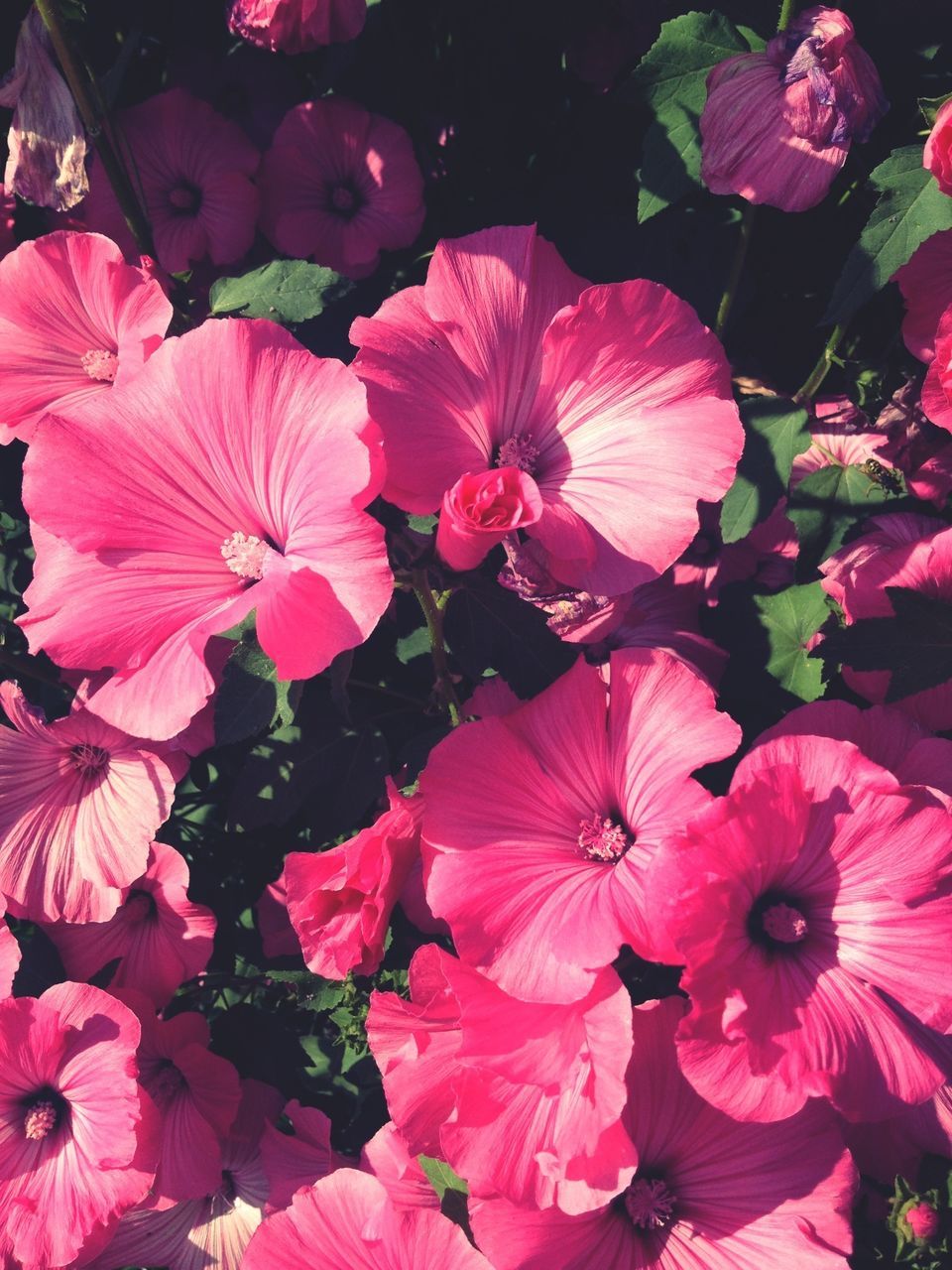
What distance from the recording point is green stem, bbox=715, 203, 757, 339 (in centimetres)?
144

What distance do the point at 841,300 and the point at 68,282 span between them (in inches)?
39.2

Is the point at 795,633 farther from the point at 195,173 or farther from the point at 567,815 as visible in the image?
the point at 195,173

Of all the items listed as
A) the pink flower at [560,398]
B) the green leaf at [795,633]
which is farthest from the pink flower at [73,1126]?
the green leaf at [795,633]

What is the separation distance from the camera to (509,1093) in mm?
1118

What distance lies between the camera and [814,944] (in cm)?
117

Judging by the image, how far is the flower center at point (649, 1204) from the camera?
49.6 inches

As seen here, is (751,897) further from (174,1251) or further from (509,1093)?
(174,1251)

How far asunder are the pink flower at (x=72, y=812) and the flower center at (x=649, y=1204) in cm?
80

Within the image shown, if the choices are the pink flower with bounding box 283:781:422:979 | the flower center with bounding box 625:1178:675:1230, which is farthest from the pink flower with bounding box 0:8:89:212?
the flower center with bounding box 625:1178:675:1230

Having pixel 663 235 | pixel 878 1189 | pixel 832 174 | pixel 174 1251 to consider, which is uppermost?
pixel 832 174

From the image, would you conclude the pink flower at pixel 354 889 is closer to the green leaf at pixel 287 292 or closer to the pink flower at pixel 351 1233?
the pink flower at pixel 351 1233

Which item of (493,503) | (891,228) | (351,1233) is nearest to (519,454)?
(493,503)

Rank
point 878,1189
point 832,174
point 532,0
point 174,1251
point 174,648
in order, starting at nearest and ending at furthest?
1. point 174,648
2. point 832,174
3. point 878,1189
4. point 532,0
5. point 174,1251

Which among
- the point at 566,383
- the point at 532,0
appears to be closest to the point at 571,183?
the point at 532,0
